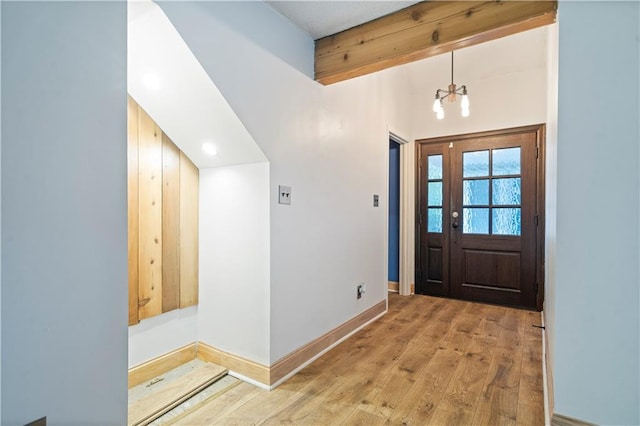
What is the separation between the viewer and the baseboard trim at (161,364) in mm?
1920

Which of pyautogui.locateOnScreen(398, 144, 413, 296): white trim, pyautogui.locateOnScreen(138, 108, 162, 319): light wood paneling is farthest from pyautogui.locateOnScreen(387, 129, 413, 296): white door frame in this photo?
pyautogui.locateOnScreen(138, 108, 162, 319): light wood paneling

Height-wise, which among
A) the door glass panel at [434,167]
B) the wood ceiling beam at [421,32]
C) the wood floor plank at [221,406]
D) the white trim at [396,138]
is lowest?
the wood floor plank at [221,406]

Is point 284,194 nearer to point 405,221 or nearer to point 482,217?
point 405,221

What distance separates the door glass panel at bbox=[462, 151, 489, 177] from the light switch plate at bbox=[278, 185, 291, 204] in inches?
104

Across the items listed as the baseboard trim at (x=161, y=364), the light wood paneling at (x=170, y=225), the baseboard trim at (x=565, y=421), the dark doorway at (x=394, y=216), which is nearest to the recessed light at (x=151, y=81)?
the light wood paneling at (x=170, y=225)

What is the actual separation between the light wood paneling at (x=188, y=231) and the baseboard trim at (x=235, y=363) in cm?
35

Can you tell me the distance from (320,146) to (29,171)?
1.72 metres

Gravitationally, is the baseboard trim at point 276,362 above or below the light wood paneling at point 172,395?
above

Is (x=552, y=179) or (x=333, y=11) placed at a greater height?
(x=333, y=11)

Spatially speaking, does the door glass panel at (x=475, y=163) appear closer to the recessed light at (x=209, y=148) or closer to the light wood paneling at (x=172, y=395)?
the recessed light at (x=209, y=148)

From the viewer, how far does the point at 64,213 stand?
98 centimetres

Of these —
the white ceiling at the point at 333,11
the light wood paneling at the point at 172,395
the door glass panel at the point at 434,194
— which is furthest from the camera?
the door glass panel at the point at 434,194

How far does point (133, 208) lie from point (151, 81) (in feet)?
2.40

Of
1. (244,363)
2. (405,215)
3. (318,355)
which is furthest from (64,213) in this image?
(405,215)
